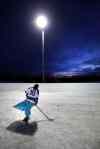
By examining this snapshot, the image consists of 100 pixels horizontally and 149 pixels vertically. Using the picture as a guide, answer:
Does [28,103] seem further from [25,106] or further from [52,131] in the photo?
[52,131]

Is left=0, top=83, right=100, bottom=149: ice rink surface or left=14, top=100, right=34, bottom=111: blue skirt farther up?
left=14, top=100, right=34, bottom=111: blue skirt

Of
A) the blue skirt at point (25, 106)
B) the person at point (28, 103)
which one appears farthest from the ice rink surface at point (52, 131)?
the blue skirt at point (25, 106)

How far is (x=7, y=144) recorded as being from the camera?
17.7ft

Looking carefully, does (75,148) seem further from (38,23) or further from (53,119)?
(38,23)

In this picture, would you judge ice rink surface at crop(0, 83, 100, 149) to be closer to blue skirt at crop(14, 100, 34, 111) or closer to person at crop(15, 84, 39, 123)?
person at crop(15, 84, 39, 123)

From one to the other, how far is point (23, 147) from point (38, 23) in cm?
1403

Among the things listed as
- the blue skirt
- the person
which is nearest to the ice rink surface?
the person

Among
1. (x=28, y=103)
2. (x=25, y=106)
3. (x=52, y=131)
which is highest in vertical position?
(x=28, y=103)

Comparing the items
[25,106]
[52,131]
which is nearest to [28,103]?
[25,106]

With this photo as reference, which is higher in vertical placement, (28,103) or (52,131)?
(28,103)

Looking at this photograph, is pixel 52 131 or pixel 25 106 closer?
pixel 52 131

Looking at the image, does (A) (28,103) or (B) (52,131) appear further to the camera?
(A) (28,103)

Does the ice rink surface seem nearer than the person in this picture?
Yes

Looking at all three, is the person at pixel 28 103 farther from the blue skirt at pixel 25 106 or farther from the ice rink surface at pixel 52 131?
the ice rink surface at pixel 52 131
